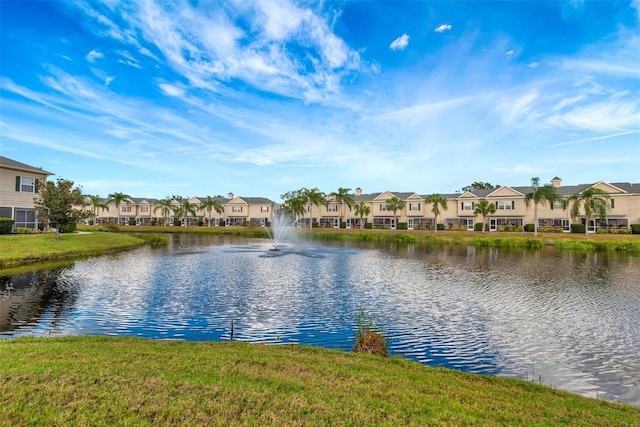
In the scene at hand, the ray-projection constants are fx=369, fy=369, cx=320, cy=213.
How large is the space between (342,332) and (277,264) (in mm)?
19165

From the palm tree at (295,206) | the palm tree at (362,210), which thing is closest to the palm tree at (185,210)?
the palm tree at (295,206)

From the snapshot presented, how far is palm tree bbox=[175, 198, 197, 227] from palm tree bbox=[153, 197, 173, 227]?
3151mm

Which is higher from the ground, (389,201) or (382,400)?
(389,201)

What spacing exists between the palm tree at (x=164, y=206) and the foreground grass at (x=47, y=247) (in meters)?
61.8

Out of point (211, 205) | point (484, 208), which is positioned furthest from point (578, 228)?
point (211, 205)

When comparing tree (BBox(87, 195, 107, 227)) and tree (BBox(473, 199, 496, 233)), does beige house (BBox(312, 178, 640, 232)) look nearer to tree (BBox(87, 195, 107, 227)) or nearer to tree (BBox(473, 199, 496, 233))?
tree (BBox(473, 199, 496, 233))

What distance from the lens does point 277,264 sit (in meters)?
31.9

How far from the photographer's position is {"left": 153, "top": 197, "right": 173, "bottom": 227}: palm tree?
104 metres

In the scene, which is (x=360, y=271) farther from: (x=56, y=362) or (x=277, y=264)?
(x=56, y=362)

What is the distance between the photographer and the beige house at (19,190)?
37000 mm

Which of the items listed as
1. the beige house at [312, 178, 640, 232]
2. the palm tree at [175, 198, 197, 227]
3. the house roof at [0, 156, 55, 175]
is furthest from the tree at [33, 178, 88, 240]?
the palm tree at [175, 198, 197, 227]

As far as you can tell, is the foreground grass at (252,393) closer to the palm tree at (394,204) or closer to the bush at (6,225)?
the bush at (6,225)

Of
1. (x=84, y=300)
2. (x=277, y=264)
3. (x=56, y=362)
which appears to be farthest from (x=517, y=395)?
(x=277, y=264)

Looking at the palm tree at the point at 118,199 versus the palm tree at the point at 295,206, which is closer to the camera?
the palm tree at the point at 295,206
